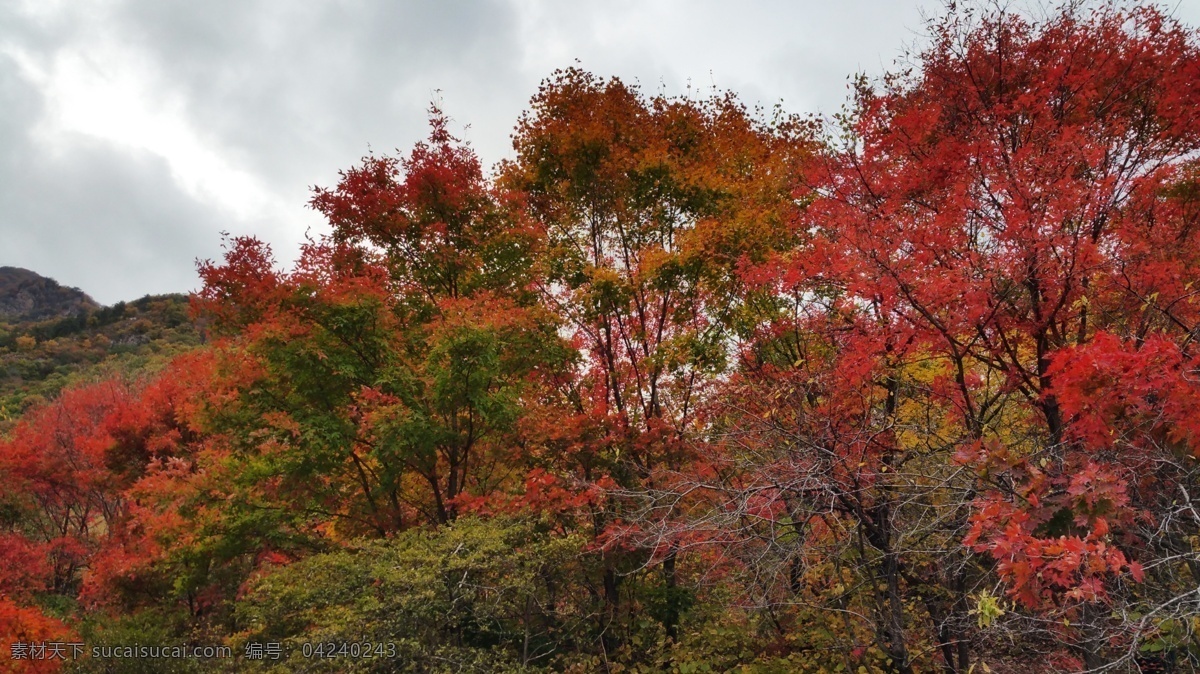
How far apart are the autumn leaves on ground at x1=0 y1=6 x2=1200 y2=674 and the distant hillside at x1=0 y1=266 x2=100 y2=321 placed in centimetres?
9486

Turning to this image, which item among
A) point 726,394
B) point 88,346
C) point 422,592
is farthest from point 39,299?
point 726,394

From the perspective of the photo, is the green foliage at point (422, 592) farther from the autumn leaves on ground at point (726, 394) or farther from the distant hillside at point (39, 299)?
the distant hillside at point (39, 299)

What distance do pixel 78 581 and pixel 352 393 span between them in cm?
1813

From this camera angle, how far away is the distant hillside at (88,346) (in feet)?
128

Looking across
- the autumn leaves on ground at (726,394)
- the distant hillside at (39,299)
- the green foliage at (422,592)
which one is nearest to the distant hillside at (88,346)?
the distant hillside at (39,299)

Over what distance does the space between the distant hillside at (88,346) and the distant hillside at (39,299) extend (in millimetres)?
27946

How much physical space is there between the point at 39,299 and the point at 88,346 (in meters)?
52.1

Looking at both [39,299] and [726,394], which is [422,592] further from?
[39,299]

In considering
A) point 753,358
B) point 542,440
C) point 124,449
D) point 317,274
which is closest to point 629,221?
point 753,358

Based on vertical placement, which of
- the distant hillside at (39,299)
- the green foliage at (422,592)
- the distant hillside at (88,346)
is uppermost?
the distant hillside at (39,299)

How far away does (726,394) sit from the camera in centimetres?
816

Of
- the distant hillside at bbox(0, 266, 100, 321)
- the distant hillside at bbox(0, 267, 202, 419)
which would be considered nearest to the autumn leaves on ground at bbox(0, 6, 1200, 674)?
the distant hillside at bbox(0, 267, 202, 419)

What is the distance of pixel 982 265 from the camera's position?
5402mm

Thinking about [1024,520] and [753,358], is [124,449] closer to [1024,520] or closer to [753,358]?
[753,358]
